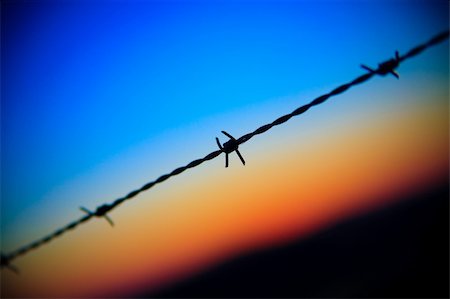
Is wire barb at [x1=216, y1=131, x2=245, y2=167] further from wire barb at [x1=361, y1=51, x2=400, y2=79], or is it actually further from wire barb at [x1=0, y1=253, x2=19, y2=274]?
wire barb at [x1=0, y1=253, x2=19, y2=274]

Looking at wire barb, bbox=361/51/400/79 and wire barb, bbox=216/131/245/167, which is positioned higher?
wire barb, bbox=216/131/245/167

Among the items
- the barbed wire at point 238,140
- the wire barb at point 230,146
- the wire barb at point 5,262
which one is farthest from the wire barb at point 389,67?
the wire barb at point 5,262

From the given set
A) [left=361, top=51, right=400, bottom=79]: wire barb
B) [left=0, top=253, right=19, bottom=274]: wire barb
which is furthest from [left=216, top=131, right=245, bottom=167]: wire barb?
[left=0, top=253, right=19, bottom=274]: wire barb

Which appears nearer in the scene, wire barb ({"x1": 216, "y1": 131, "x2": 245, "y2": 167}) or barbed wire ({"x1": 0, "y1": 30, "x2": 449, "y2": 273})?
barbed wire ({"x1": 0, "y1": 30, "x2": 449, "y2": 273})

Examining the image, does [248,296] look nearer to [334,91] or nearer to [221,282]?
[221,282]

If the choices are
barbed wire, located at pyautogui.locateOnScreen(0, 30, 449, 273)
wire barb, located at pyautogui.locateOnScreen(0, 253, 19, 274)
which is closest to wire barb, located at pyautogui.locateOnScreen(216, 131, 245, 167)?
barbed wire, located at pyautogui.locateOnScreen(0, 30, 449, 273)

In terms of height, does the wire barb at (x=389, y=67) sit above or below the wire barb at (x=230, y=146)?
below

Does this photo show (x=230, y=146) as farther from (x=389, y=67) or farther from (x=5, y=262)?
(x=5, y=262)

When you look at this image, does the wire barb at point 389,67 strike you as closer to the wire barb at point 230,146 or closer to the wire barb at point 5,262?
the wire barb at point 230,146

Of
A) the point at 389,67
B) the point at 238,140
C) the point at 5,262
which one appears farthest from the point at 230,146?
the point at 5,262

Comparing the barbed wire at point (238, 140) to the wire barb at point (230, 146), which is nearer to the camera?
the barbed wire at point (238, 140)

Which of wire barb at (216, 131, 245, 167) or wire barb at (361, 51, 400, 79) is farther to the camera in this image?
wire barb at (216, 131, 245, 167)

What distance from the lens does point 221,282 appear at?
22297 mm

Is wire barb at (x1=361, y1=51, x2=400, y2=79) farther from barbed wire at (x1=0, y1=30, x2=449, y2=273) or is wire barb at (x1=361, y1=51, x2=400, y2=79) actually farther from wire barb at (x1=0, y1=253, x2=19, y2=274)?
wire barb at (x1=0, y1=253, x2=19, y2=274)
